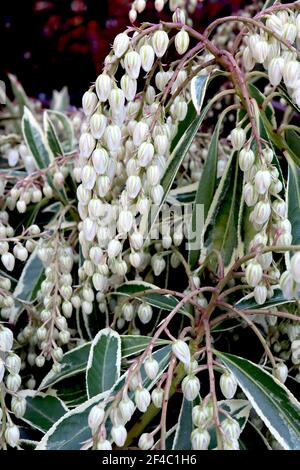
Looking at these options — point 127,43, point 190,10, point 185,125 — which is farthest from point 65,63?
point 127,43

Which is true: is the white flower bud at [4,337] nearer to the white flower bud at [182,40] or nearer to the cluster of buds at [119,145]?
the cluster of buds at [119,145]

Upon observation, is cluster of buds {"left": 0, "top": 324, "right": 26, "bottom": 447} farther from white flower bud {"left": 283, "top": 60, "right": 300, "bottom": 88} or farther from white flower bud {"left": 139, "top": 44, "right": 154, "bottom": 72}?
white flower bud {"left": 283, "top": 60, "right": 300, "bottom": 88}

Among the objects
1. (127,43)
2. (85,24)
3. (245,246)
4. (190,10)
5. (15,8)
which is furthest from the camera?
(15,8)

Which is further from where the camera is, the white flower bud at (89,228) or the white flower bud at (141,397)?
the white flower bud at (89,228)

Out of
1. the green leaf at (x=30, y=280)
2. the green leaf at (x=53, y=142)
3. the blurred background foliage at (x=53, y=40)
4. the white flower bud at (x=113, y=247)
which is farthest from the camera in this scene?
the blurred background foliage at (x=53, y=40)

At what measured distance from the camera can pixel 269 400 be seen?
0.99m

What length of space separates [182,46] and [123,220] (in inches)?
11.5

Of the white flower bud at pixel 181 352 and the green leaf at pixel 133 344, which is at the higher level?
the white flower bud at pixel 181 352

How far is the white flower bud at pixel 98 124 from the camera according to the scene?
923 millimetres

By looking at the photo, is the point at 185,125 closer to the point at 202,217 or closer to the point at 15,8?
the point at 202,217

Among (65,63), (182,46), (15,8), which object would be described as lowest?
(65,63)

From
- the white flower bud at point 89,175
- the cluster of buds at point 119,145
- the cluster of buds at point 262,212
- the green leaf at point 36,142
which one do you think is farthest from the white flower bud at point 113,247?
the green leaf at point 36,142

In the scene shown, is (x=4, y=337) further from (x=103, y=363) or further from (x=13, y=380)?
(x=103, y=363)

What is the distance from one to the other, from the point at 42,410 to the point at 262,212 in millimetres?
562
